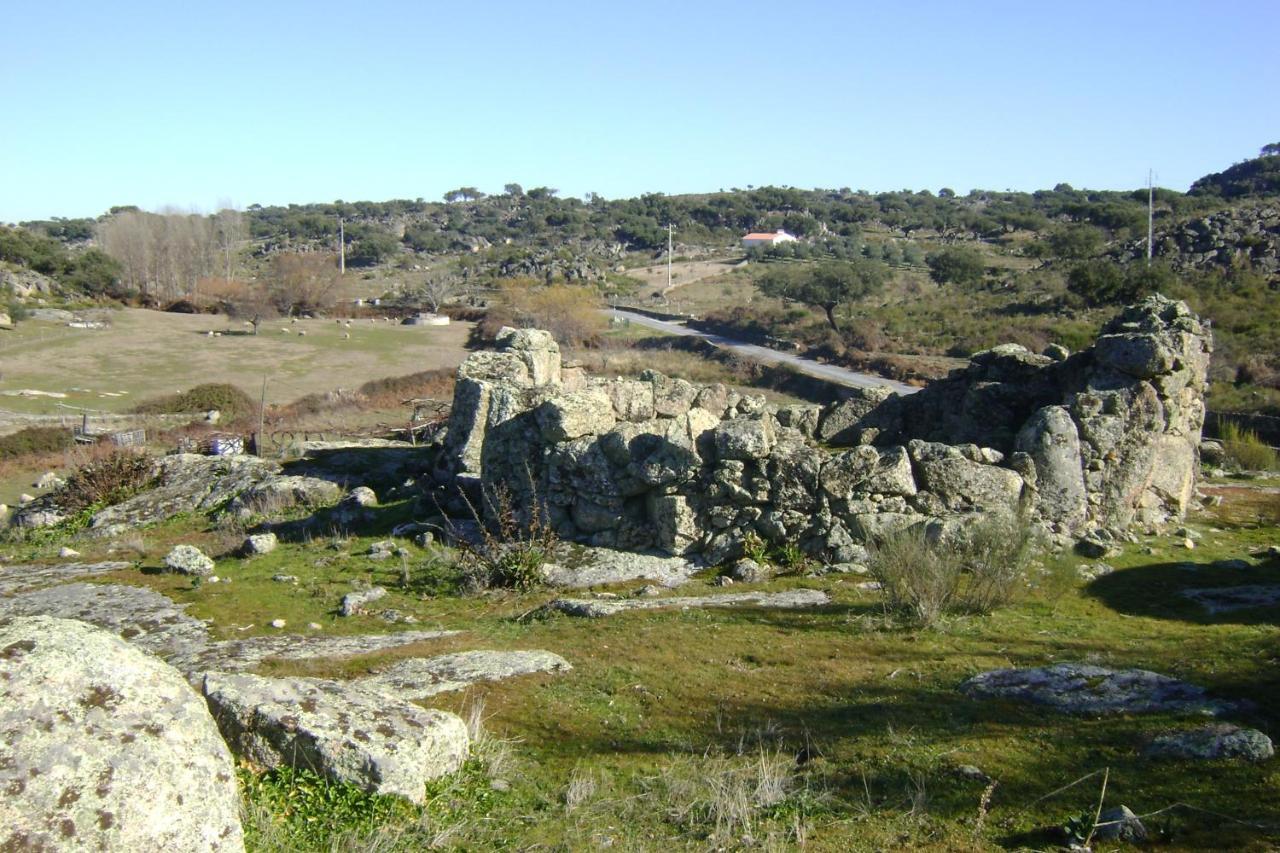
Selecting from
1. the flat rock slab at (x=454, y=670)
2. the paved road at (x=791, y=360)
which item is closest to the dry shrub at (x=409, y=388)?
the paved road at (x=791, y=360)

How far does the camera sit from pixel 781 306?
6406 centimetres

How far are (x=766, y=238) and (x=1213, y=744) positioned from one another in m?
109

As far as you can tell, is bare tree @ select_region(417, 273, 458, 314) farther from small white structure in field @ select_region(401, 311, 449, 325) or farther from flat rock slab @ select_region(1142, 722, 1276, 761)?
flat rock slab @ select_region(1142, 722, 1276, 761)

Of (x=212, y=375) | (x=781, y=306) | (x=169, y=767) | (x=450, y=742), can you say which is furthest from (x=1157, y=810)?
(x=781, y=306)

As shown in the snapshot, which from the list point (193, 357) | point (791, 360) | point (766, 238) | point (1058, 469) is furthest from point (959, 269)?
point (1058, 469)

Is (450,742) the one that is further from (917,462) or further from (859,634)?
(917,462)

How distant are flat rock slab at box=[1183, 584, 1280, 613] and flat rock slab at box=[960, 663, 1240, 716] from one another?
4836 mm

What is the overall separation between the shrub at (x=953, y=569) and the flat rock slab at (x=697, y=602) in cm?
113

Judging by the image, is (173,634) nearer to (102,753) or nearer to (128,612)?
(128,612)

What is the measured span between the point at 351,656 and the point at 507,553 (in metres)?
3.99

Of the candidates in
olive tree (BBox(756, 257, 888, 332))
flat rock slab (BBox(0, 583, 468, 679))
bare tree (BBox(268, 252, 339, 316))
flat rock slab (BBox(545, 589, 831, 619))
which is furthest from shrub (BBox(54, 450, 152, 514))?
bare tree (BBox(268, 252, 339, 316))

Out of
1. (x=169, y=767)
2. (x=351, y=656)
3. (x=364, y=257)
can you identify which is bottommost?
(x=351, y=656)

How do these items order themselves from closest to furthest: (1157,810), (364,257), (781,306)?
(1157,810), (781,306), (364,257)

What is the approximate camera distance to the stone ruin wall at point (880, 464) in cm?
1526
